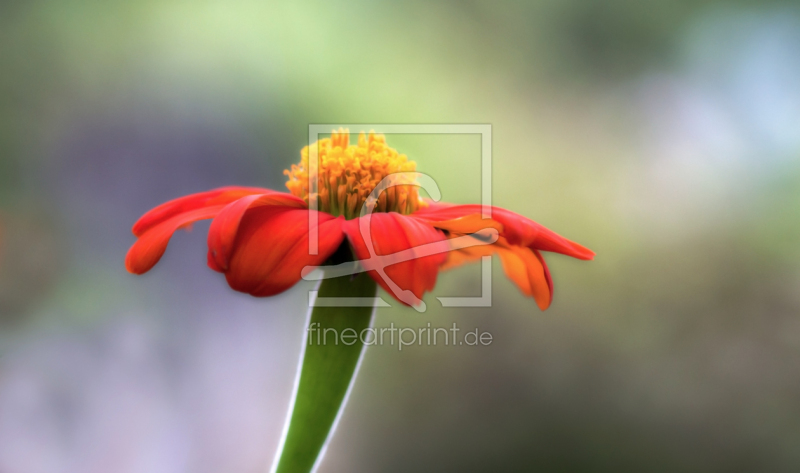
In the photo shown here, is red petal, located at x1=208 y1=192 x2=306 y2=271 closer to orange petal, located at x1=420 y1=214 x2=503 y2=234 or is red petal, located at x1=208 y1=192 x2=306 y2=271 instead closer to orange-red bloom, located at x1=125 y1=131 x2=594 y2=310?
orange-red bloom, located at x1=125 y1=131 x2=594 y2=310

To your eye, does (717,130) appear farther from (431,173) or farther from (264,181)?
(264,181)

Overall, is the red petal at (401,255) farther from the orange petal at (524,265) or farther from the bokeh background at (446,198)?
the bokeh background at (446,198)

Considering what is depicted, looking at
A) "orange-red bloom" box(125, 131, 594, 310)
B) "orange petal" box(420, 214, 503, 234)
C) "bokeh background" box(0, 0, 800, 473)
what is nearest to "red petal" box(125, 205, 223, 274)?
"orange-red bloom" box(125, 131, 594, 310)

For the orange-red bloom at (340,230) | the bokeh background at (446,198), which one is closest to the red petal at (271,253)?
the orange-red bloom at (340,230)

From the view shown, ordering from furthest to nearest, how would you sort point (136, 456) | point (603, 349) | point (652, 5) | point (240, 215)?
point (652, 5), point (603, 349), point (136, 456), point (240, 215)

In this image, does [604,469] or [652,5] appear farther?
[652,5]

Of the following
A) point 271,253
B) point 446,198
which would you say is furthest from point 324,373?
point 446,198

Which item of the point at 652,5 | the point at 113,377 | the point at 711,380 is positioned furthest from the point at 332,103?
the point at 711,380

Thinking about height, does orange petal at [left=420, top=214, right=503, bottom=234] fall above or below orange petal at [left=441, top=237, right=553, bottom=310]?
above
